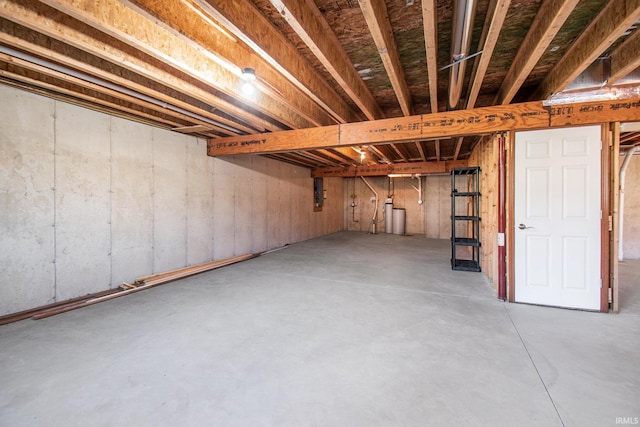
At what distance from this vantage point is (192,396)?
5.19 feet

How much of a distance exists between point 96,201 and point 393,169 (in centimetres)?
670

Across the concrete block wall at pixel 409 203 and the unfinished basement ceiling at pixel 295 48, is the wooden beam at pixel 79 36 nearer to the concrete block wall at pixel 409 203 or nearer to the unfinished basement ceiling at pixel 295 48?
the unfinished basement ceiling at pixel 295 48

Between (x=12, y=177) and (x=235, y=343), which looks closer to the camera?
(x=235, y=343)

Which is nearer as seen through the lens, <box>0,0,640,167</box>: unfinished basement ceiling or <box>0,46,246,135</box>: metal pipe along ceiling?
<box>0,0,640,167</box>: unfinished basement ceiling

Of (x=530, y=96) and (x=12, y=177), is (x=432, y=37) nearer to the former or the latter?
(x=530, y=96)

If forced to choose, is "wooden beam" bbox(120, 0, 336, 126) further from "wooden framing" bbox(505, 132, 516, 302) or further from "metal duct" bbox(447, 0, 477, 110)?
"wooden framing" bbox(505, 132, 516, 302)

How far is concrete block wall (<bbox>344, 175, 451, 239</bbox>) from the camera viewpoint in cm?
920

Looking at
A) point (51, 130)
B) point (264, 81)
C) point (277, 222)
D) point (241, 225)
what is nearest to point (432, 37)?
point (264, 81)

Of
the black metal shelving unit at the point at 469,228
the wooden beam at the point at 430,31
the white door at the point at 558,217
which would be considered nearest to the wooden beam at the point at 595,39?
the white door at the point at 558,217

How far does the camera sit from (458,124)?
3.15m

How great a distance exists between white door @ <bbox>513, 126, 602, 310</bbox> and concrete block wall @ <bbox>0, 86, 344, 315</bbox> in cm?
476

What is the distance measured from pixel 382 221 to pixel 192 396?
9429 millimetres

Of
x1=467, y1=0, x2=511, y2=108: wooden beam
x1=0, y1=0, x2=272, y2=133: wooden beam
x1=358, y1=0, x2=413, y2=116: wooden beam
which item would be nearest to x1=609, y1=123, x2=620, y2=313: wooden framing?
x1=467, y1=0, x2=511, y2=108: wooden beam

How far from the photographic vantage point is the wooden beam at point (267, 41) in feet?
5.52
